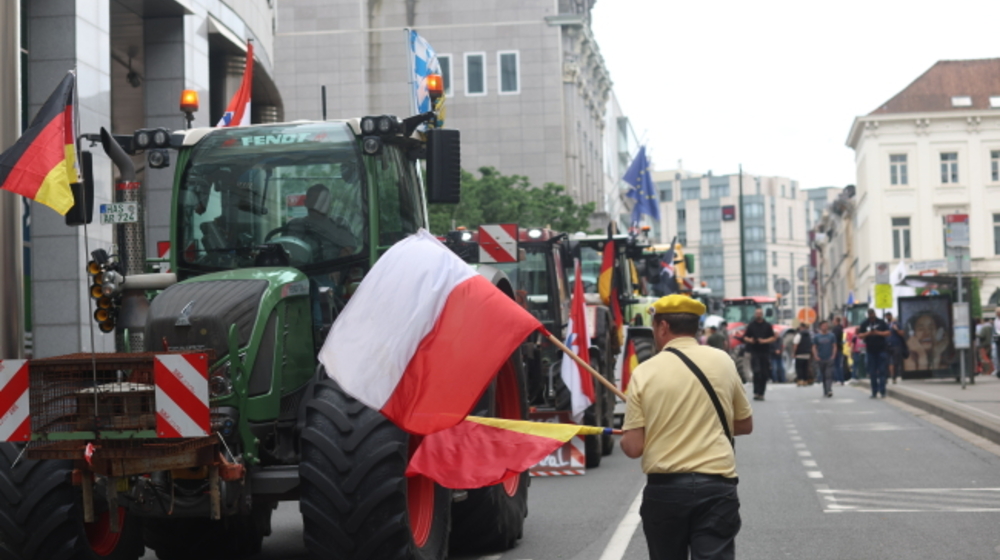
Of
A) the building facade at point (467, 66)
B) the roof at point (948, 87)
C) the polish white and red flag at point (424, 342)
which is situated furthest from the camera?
the roof at point (948, 87)

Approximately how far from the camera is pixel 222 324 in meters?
7.91

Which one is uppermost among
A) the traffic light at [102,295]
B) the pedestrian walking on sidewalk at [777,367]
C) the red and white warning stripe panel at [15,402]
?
the traffic light at [102,295]

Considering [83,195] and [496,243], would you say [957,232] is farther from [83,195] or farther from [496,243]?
[83,195]

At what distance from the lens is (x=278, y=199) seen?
9.25m

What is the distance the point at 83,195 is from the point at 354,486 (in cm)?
257

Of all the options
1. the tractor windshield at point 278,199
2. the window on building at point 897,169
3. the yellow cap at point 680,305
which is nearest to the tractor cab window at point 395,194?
the tractor windshield at point 278,199

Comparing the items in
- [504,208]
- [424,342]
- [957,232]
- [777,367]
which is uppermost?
[504,208]

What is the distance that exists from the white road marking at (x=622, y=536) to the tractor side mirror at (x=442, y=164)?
101 inches

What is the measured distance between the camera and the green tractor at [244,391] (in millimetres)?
7414

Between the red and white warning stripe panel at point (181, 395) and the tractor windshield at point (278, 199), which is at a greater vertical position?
the tractor windshield at point (278, 199)

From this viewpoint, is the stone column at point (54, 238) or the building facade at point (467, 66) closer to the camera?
the stone column at point (54, 238)

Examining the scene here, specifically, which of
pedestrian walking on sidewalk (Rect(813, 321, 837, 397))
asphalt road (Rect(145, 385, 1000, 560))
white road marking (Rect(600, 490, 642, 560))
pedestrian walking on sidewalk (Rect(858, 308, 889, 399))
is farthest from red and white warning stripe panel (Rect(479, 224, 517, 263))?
pedestrian walking on sidewalk (Rect(813, 321, 837, 397))

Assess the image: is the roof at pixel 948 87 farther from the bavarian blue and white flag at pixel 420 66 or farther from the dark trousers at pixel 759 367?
the bavarian blue and white flag at pixel 420 66

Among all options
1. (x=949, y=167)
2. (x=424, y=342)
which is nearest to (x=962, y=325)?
(x=424, y=342)
